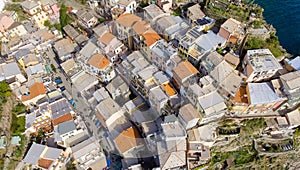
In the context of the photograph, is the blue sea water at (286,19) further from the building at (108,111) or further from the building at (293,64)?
the building at (108,111)

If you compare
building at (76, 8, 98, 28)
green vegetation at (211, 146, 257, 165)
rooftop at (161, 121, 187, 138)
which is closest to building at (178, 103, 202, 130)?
rooftop at (161, 121, 187, 138)

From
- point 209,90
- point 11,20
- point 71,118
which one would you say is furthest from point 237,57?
point 11,20

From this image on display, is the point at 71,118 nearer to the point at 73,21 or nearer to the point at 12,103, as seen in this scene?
the point at 12,103

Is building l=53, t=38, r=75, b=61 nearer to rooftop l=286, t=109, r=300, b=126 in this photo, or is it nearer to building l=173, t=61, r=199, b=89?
building l=173, t=61, r=199, b=89

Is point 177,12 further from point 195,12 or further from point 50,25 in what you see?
point 50,25

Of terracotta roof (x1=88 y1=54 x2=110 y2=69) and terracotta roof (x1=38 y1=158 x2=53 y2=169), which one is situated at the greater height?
terracotta roof (x1=88 y1=54 x2=110 y2=69)

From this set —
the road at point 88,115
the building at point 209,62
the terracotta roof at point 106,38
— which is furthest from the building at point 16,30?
the building at point 209,62
